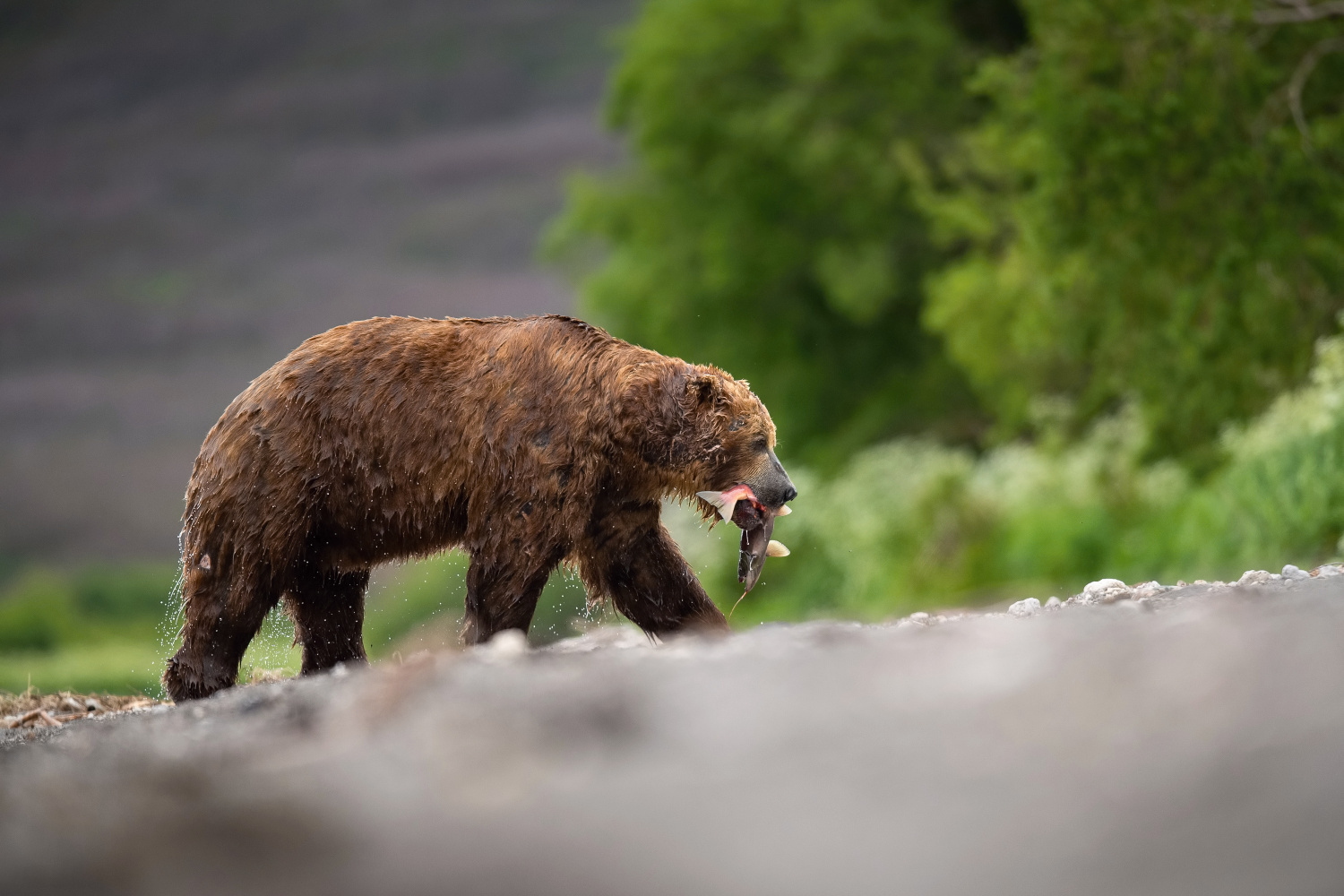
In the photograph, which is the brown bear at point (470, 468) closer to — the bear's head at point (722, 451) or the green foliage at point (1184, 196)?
the bear's head at point (722, 451)

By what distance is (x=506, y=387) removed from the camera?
5758 millimetres

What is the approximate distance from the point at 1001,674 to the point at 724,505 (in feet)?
9.15

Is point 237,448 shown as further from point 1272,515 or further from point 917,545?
point 917,545

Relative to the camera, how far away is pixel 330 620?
21.6 ft

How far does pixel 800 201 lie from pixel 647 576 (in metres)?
20.0

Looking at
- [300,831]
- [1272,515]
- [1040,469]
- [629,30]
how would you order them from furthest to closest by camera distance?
[629,30] → [1040,469] → [1272,515] → [300,831]

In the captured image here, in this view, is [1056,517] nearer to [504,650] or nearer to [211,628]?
[211,628]

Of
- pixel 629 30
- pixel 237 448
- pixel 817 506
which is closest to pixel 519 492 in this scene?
pixel 237 448

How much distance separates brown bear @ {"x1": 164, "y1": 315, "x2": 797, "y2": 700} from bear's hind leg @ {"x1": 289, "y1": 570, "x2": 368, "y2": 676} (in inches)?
14.7

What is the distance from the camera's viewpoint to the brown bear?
5641 millimetres

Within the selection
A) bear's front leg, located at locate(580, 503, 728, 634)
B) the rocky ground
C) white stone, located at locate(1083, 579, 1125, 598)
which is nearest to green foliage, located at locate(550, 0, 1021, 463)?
white stone, located at locate(1083, 579, 1125, 598)

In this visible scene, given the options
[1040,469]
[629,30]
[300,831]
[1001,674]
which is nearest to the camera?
[300,831]

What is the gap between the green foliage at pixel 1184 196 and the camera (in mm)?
12484

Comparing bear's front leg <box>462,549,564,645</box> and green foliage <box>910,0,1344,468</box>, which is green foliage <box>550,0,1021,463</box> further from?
bear's front leg <box>462,549,564,645</box>
